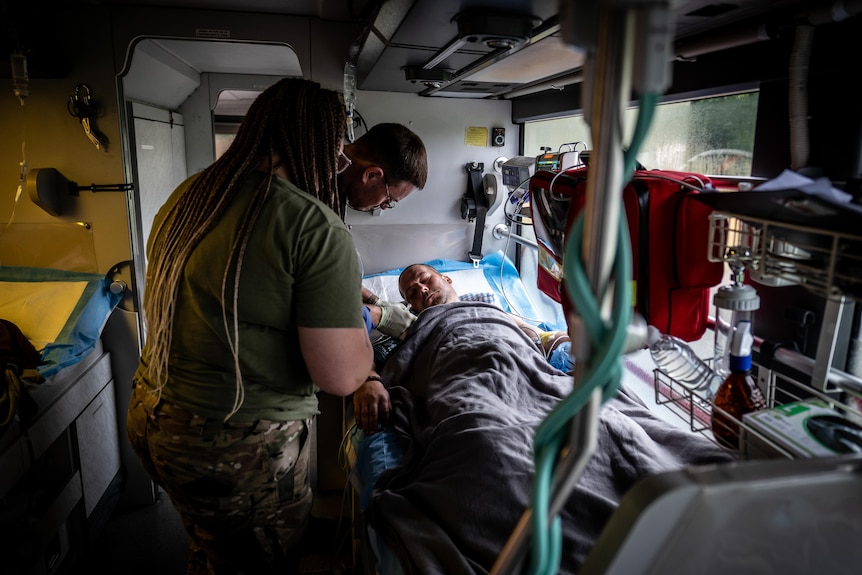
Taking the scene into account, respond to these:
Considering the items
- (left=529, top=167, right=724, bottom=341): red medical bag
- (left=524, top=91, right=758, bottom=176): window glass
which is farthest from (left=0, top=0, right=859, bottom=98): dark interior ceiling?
(left=529, top=167, right=724, bottom=341): red medical bag

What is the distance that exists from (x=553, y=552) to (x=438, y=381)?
1.57 metres

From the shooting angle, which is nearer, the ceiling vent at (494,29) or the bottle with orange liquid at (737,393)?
the bottle with orange liquid at (737,393)

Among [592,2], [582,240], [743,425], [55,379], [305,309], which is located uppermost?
[592,2]

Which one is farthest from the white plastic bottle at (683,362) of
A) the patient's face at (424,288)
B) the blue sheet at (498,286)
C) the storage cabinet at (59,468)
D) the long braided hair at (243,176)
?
the storage cabinet at (59,468)

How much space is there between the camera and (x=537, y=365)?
7.19 ft

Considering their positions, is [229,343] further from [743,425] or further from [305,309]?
[743,425]

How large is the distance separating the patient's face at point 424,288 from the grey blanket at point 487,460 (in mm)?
776

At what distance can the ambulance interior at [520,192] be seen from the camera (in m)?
0.67

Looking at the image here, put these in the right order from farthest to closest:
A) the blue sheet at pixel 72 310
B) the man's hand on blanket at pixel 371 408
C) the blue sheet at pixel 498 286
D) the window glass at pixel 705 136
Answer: the blue sheet at pixel 498 286 → the blue sheet at pixel 72 310 → the man's hand on blanket at pixel 371 408 → the window glass at pixel 705 136

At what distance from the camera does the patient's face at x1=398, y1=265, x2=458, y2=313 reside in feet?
9.71

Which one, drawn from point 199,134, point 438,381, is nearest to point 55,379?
point 438,381

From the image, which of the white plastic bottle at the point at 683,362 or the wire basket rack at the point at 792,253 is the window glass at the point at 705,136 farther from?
the white plastic bottle at the point at 683,362

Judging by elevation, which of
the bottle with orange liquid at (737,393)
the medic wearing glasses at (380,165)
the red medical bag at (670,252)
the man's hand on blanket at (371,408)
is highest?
the medic wearing glasses at (380,165)

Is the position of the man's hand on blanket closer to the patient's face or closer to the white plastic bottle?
the patient's face
